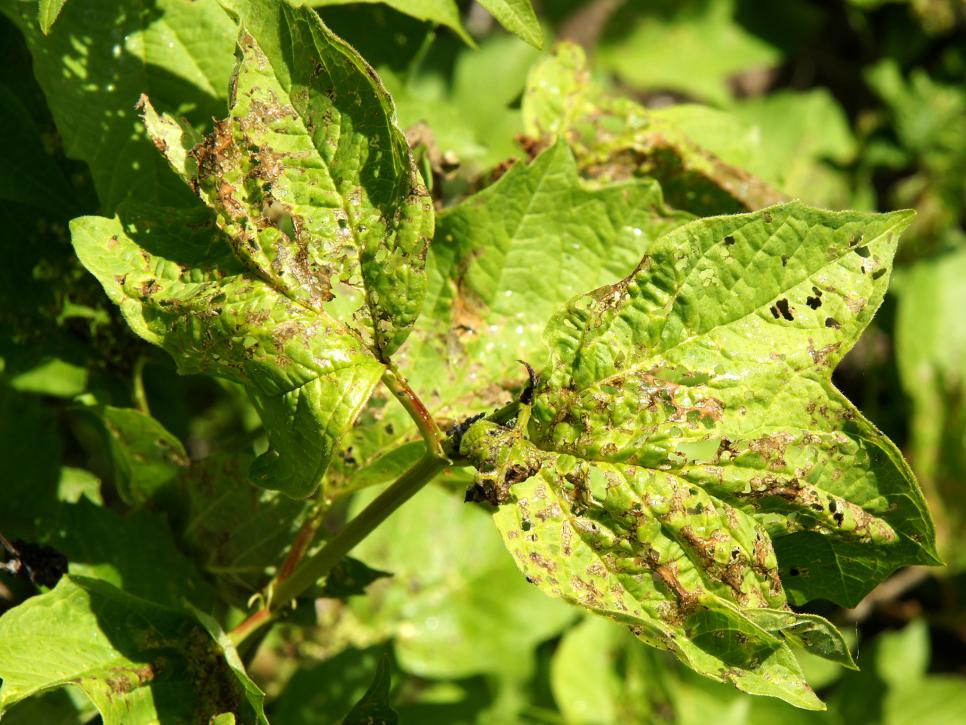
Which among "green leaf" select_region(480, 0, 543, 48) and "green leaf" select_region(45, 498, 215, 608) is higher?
"green leaf" select_region(480, 0, 543, 48)

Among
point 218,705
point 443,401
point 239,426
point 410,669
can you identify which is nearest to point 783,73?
point 239,426

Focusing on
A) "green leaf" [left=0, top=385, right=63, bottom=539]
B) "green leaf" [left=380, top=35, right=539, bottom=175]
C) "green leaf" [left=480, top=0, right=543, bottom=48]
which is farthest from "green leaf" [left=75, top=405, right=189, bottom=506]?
"green leaf" [left=380, top=35, right=539, bottom=175]

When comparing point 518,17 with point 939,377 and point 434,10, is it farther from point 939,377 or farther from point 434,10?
point 939,377

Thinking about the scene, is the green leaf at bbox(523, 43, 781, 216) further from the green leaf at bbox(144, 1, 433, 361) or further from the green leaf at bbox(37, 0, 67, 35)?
the green leaf at bbox(37, 0, 67, 35)

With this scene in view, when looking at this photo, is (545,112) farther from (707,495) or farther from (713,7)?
(713,7)

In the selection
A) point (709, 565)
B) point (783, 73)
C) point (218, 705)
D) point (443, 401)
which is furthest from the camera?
point (783, 73)
